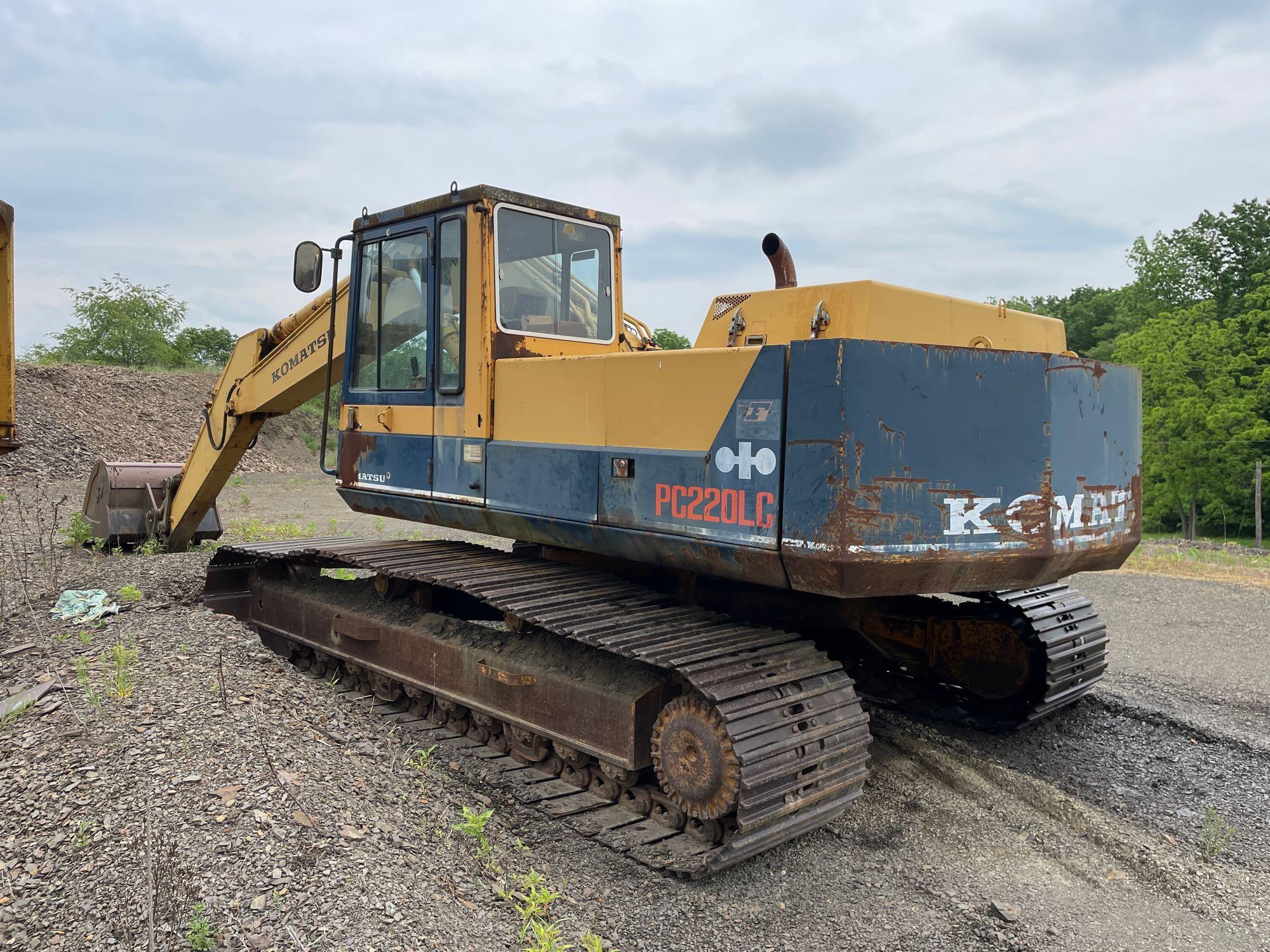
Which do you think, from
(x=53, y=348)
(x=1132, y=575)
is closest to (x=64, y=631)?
(x=1132, y=575)

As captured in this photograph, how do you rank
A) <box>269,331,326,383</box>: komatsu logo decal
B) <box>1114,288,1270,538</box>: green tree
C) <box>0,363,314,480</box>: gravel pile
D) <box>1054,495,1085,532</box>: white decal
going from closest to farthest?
<box>1054,495,1085,532</box>: white decal < <box>269,331,326,383</box>: komatsu logo decal < <box>0,363,314,480</box>: gravel pile < <box>1114,288,1270,538</box>: green tree

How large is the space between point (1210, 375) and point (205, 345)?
48.3 meters

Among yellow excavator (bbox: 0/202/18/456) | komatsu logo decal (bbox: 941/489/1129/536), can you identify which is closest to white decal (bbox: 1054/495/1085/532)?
komatsu logo decal (bbox: 941/489/1129/536)

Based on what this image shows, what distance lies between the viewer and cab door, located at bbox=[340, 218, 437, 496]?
5.20 meters

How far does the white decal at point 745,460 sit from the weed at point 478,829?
1.71 metres

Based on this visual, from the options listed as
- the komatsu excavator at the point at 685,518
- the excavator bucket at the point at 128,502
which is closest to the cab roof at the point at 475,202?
the komatsu excavator at the point at 685,518

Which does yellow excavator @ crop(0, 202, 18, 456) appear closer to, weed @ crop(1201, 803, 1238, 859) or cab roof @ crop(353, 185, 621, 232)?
cab roof @ crop(353, 185, 621, 232)

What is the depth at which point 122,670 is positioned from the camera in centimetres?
464

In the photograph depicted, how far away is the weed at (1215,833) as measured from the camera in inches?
157

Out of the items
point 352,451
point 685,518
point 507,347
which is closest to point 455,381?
point 507,347

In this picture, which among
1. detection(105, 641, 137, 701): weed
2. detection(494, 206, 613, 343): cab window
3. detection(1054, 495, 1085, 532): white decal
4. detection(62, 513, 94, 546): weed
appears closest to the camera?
detection(1054, 495, 1085, 532): white decal

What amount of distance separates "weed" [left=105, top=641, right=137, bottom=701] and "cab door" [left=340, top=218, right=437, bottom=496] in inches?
61.6

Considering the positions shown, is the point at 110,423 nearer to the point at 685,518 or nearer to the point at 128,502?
the point at 128,502

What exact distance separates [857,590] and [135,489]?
8419 mm
